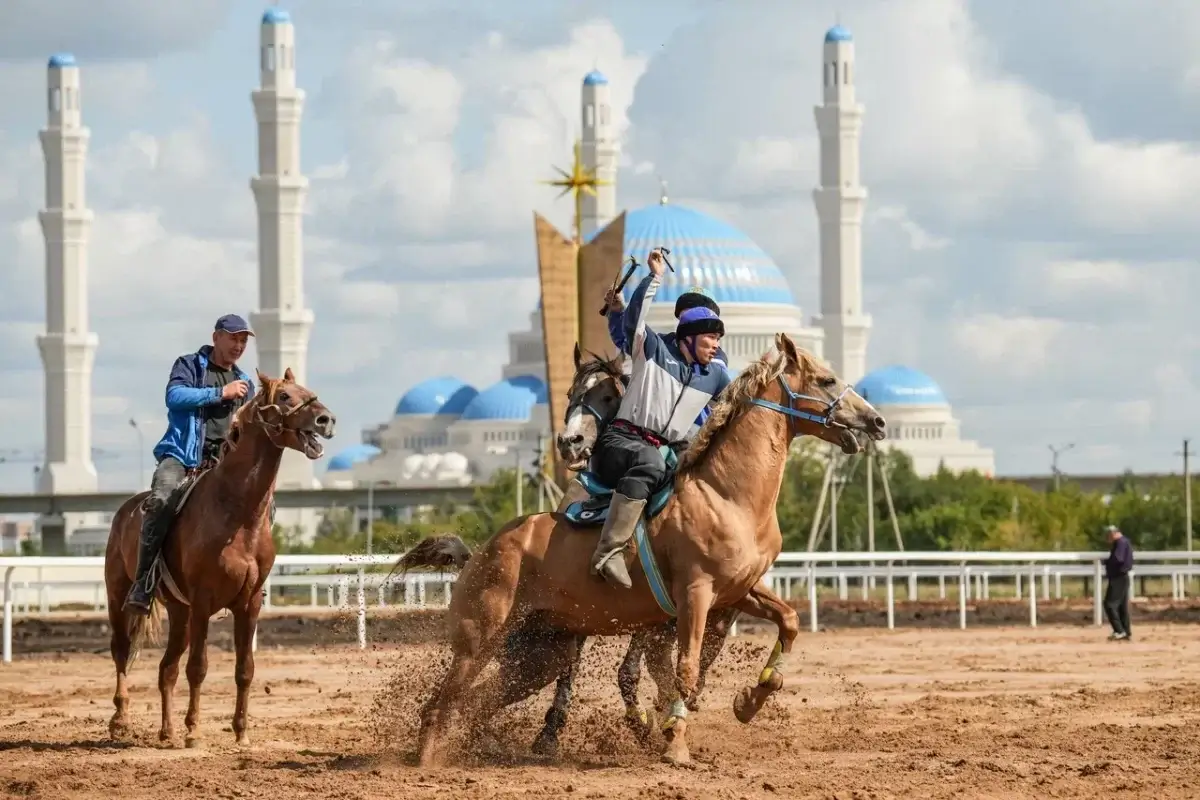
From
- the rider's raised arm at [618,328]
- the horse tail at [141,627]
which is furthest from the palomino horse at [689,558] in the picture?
the horse tail at [141,627]

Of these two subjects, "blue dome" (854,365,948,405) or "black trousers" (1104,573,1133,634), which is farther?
"blue dome" (854,365,948,405)

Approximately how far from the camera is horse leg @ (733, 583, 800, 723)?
407 inches

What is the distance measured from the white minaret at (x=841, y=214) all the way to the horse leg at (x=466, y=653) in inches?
4046

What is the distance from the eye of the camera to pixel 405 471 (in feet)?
402

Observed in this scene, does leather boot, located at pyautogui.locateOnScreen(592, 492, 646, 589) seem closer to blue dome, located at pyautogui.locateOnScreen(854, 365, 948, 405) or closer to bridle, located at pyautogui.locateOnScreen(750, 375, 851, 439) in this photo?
bridle, located at pyautogui.locateOnScreen(750, 375, 851, 439)

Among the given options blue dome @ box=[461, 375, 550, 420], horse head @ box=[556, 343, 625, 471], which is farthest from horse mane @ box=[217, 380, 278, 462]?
blue dome @ box=[461, 375, 550, 420]

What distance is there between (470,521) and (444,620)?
222ft

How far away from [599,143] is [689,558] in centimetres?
11022

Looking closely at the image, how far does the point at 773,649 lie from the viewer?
1024 centimetres

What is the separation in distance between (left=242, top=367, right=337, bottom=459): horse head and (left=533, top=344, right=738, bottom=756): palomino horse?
121 cm

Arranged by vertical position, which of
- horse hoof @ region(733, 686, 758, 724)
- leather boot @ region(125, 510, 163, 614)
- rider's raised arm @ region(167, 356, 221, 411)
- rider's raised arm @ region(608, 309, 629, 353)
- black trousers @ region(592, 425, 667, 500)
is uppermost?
rider's raised arm @ region(608, 309, 629, 353)

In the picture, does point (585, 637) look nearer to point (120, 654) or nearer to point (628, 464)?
point (628, 464)

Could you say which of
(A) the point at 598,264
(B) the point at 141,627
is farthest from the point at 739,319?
(B) the point at 141,627

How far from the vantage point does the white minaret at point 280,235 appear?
344ft
